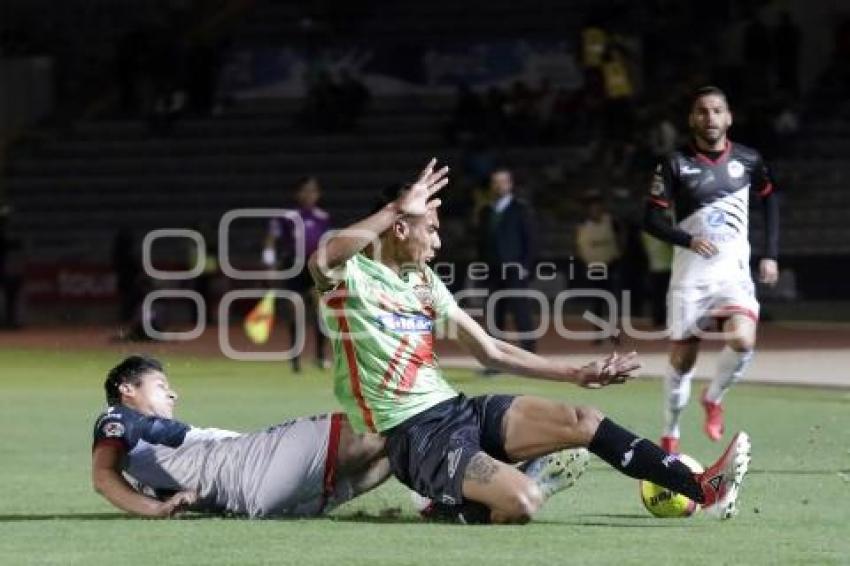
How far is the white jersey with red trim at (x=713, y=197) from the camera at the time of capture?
49.1 feet

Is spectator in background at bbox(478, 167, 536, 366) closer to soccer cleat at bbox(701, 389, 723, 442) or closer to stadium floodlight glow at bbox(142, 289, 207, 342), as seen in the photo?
soccer cleat at bbox(701, 389, 723, 442)

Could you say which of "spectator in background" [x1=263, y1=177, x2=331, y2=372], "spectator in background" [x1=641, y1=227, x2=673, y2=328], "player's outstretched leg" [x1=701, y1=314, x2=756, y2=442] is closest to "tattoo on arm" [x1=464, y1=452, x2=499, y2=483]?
"player's outstretched leg" [x1=701, y1=314, x2=756, y2=442]

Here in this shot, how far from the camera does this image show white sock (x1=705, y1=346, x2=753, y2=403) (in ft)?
50.3

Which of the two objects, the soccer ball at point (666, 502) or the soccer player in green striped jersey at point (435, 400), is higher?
the soccer player in green striped jersey at point (435, 400)

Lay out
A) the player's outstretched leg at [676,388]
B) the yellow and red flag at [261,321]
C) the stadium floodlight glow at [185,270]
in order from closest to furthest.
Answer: the player's outstretched leg at [676,388] → the yellow and red flag at [261,321] → the stadium floodlight glow at [185,270]

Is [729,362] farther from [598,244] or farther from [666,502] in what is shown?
[598,244]

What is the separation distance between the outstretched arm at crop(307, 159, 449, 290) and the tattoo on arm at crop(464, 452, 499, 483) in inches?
43.8

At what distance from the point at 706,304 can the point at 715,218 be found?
1.90ft

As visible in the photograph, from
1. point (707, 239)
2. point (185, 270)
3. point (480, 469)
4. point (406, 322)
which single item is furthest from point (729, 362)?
point (185, 270)

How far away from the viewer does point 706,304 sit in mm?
15180

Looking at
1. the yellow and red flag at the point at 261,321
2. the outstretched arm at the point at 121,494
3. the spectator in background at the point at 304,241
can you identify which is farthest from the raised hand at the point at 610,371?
the yellow and red flag at the point at 261,321

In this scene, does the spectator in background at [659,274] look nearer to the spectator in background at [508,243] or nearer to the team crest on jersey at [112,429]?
the spectator in background at [508,243]

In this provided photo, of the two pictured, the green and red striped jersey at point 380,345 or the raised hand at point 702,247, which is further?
the raised hand at point 702,247

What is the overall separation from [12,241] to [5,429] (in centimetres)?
2006
